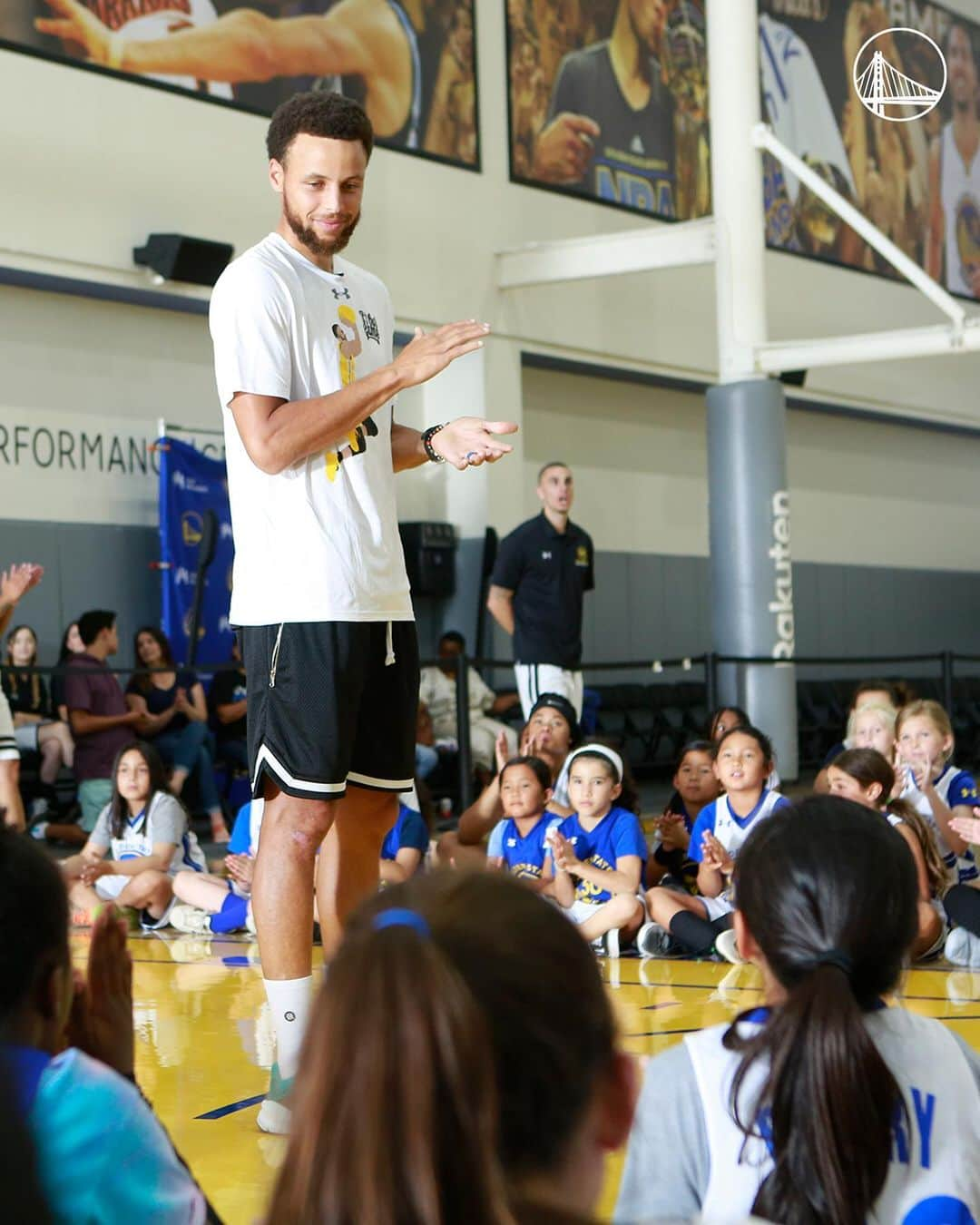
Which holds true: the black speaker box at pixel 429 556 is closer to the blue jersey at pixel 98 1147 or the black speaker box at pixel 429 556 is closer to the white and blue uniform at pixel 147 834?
the white and blue uniform at pixel 147 834

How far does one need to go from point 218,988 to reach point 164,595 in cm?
497

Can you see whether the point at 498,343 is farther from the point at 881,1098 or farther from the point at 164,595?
the point at 881,1098

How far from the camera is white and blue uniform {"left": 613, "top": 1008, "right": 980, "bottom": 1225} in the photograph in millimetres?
1603

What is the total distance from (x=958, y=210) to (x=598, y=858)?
11.8 meters

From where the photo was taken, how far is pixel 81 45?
9.20 meters

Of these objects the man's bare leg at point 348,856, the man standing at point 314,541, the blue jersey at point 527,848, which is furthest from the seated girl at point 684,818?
the man standing at point 314,541

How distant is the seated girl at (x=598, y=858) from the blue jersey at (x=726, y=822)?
0.67 ft

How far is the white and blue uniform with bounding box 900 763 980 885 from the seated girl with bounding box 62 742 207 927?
2887mm

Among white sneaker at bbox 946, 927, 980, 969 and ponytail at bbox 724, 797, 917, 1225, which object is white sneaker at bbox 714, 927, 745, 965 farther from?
ponytail at bbox 724, 797, 917, 1225

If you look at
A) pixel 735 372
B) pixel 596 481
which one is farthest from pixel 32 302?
pixel 596 481

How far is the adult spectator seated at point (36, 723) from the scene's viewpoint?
27.7ft

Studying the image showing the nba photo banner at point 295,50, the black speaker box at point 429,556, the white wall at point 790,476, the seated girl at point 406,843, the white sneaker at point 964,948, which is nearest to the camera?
the white sneaker at point 964,948

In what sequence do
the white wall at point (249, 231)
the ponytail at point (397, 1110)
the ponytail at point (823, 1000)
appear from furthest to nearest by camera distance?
the white wall at point (249, 231) < the ponytail at point (823, 1000) < the ponytail at point (397, 1110)

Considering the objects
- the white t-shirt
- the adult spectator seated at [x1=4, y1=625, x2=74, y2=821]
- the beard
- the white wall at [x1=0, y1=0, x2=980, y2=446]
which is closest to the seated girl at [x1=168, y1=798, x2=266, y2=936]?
the adult spectator seated at [x1=4, y1=625, x2=74, y2=821]
